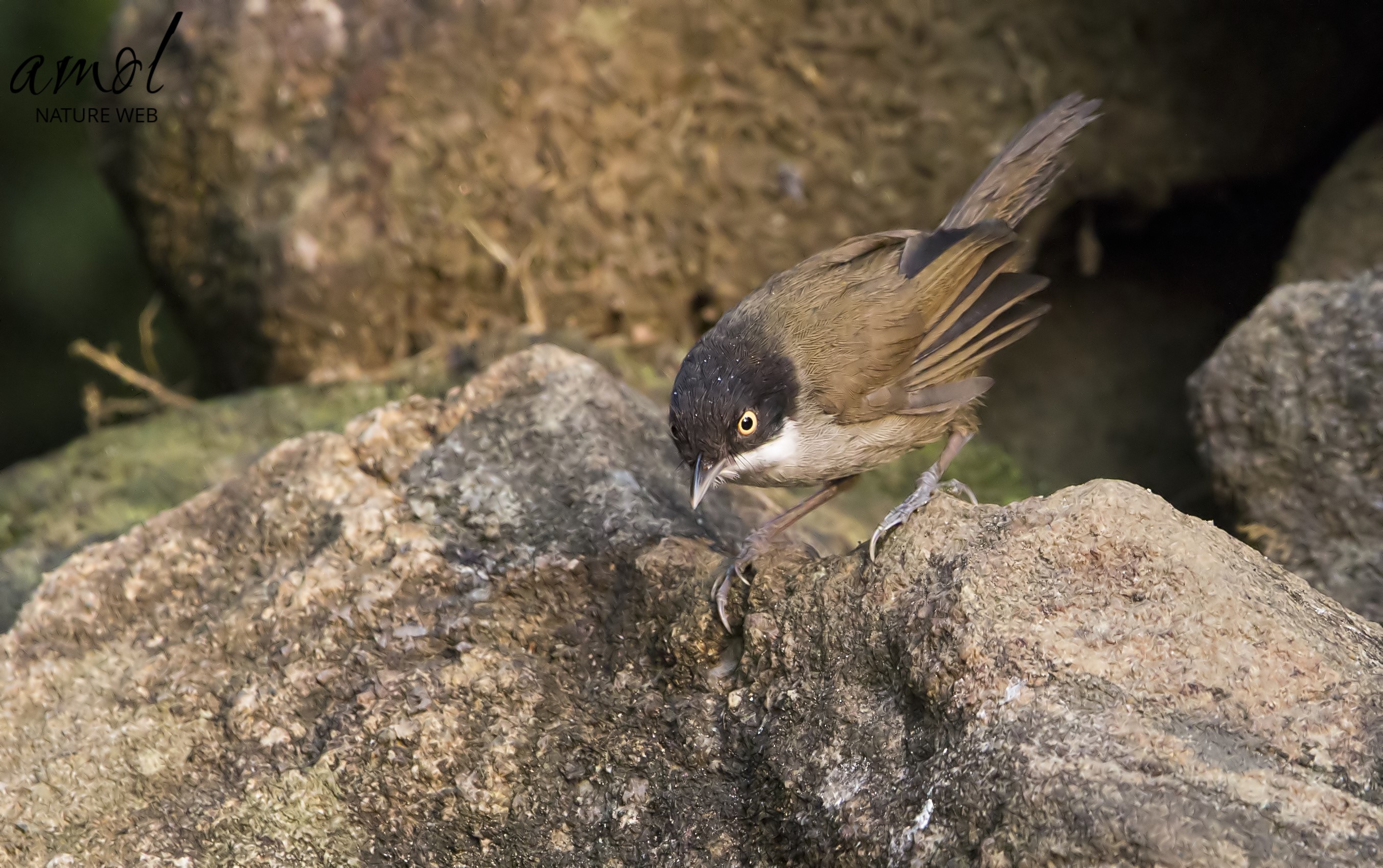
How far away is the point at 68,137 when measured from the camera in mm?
7855

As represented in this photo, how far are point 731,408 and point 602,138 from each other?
291 centimetres

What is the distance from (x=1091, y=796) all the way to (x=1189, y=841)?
0.51 feet

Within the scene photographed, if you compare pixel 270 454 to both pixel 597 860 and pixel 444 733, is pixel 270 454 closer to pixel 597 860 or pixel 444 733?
pixel 444 733

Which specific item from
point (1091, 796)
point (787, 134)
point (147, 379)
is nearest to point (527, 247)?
point (787, 134)

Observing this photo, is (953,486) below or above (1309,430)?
above

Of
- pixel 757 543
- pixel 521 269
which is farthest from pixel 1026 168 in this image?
pixel 521 269

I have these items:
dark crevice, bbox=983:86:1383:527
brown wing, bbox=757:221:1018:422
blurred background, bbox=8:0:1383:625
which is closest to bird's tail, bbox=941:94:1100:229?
brown wing, bbox=757:221:1018:422

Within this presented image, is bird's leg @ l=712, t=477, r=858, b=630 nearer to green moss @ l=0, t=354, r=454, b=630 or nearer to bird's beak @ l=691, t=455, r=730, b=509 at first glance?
bird's beak @ l=691, t=455, r=730, b=509

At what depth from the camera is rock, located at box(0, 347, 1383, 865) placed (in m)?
1.88

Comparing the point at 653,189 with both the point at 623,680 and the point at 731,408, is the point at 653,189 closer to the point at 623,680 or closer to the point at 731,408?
the point at 731,408

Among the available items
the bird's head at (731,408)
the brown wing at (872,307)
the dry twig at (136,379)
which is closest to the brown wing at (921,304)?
the brown wing at (872,307)

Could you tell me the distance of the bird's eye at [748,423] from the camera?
2.73 meters

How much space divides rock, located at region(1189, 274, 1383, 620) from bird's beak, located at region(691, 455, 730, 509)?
2186 millimetres

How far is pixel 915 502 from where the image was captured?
2684 millimetres
